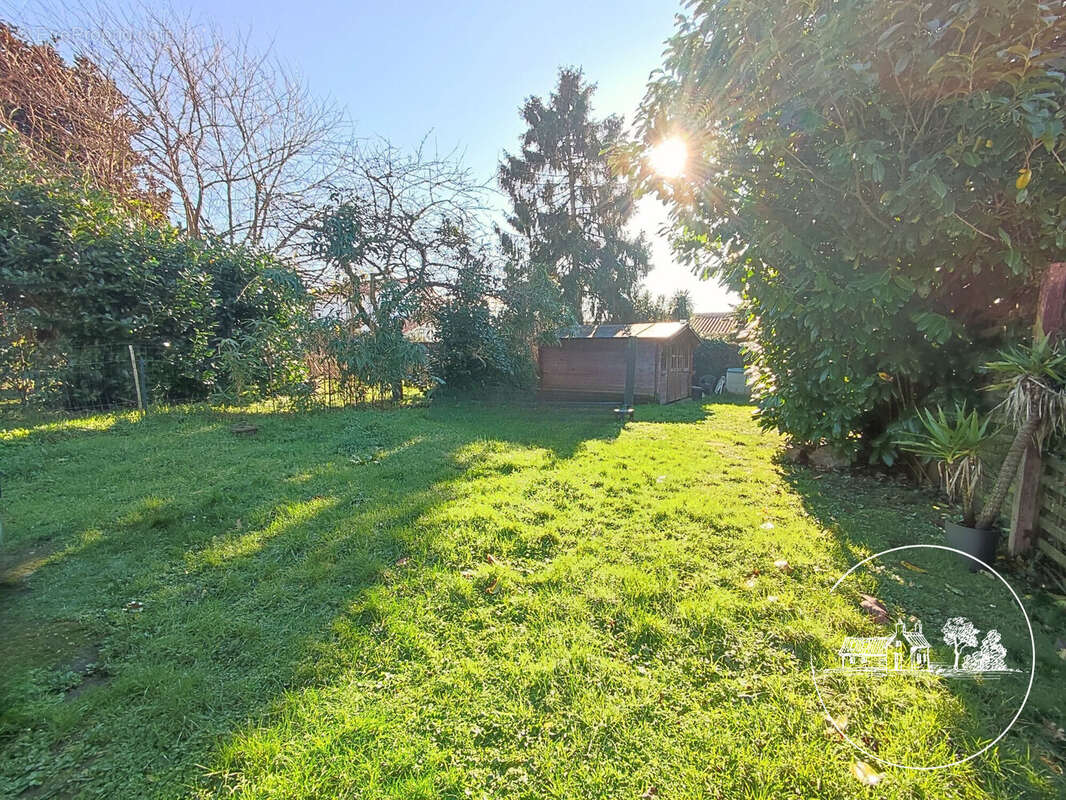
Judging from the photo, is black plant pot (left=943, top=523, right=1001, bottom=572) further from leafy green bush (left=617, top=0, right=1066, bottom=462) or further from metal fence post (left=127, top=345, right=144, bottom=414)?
metal fence post (left=127, top=345, right=144, bottom=414)

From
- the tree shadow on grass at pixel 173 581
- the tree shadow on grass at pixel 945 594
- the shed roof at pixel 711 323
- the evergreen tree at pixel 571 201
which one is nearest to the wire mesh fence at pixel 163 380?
the tree shadow on grass at pixel 173 581

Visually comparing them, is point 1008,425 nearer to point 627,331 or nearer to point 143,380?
point 627,331

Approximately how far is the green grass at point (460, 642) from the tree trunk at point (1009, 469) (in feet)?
1.23

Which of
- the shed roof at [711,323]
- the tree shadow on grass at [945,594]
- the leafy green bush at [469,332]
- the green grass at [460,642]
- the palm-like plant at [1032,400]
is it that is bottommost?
the tree shadow on grass at [945,594]

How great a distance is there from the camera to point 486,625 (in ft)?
6.31

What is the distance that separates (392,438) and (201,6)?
949 centimetres

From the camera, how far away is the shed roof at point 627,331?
10.7 meters

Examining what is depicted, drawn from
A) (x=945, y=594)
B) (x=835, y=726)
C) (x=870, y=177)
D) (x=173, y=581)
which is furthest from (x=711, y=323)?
(x=173, y=581)

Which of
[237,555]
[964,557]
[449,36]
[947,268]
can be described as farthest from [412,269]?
[964,557]

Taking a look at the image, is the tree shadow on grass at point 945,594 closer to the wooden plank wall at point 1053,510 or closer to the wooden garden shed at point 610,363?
the wooden plank wall at point 1053,510

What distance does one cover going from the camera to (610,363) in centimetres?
1131

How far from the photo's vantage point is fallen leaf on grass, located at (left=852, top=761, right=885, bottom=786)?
1213 millimetres

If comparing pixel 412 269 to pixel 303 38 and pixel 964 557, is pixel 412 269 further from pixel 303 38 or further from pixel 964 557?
pixel 964 557

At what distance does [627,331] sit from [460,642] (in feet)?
33.8
